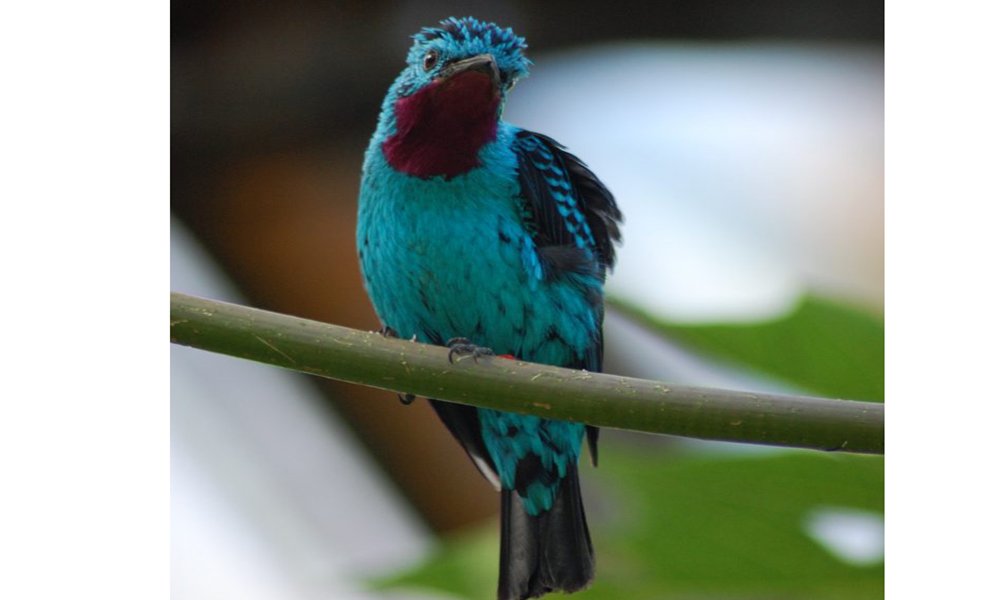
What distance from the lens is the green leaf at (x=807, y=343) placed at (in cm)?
101

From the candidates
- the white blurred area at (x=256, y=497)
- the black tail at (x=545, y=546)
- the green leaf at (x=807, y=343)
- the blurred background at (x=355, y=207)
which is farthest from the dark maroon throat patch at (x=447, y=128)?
the green leaf at (x=807, y=343)

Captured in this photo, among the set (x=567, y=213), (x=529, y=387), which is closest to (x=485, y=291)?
(x=567, y=213)

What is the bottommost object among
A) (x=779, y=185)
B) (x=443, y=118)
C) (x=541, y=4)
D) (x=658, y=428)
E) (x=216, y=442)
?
(x=216, y=442)

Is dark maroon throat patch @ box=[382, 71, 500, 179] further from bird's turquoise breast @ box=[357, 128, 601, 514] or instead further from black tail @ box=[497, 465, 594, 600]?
black tail @ box=[497, 465, 594, 600]

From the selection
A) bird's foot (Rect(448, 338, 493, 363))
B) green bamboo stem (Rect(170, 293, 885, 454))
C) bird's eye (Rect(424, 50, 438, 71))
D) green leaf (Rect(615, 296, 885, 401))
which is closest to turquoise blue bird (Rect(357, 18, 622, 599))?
bird's eye (Rect(424, 50, 438, 71))

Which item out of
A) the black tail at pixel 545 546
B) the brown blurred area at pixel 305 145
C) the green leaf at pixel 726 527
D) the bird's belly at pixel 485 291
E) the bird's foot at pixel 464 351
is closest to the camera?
the green leaf at pixel 726 527

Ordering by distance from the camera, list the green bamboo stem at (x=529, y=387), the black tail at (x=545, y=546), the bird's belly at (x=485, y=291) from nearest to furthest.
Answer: the green bamboo stem at (x=529, y=387) < the black tail at (x=545, y=546) < the bird's belly at (x=485, y=291)

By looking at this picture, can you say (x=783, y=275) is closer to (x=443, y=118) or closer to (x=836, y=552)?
(x=443, y=118)

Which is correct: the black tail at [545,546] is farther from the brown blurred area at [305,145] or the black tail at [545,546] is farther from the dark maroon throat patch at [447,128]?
the dark maroon throat patch at [447,128]

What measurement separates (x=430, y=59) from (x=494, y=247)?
388 millimetres

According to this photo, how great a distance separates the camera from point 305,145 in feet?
7.20

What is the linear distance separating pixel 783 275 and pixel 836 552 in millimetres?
971
